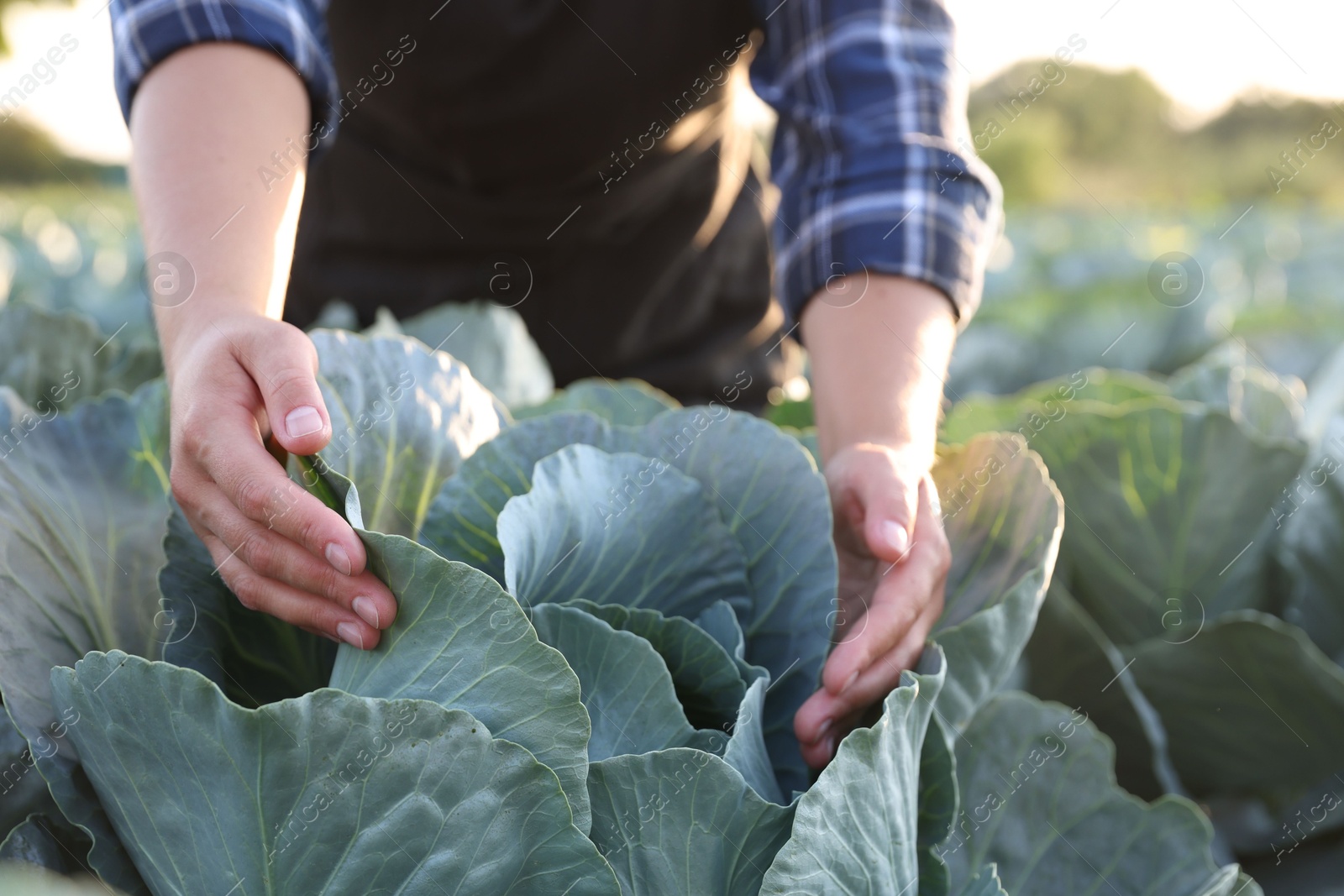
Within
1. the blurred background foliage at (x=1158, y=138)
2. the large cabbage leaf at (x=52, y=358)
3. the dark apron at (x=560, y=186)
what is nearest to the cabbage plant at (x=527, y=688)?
the large cabbage leaf at (x=52, y=358)

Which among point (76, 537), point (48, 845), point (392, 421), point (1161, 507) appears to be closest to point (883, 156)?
point (1161, 507)

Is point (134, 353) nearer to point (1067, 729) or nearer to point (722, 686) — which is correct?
point (722, 686)

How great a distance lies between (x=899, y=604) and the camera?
31.0 inches

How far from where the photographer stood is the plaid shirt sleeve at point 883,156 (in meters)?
1.09

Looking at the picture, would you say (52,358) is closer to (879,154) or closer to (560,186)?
(560,186)

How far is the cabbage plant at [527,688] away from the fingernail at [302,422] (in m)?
0.04

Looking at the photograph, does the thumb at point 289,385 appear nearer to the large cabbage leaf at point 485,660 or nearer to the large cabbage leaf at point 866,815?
the large cabbage leaf at point 485,660

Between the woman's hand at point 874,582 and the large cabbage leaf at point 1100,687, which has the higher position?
the woman's hand at point 874,582

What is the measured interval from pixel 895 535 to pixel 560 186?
0.99 metres

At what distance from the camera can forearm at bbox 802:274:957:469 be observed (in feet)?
3.09

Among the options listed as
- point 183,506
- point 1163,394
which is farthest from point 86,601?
point 1163,394

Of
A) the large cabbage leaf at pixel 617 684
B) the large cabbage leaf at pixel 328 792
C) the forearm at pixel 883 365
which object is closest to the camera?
the large cabbage leaf at pixel 328 792

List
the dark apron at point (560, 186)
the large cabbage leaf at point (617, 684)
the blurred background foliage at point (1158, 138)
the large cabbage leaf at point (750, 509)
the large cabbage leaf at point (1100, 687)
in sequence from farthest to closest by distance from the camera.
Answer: the blurred background foliage at point (1158, 138)
the dark apron at point (560, 186)
the large cabbage leaf at point (1100, 687)
the large cabbage leaf at point (750, 509)
the large cabbage leaf at point (617, 684)

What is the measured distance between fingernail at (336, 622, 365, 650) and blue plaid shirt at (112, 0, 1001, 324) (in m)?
0.57
